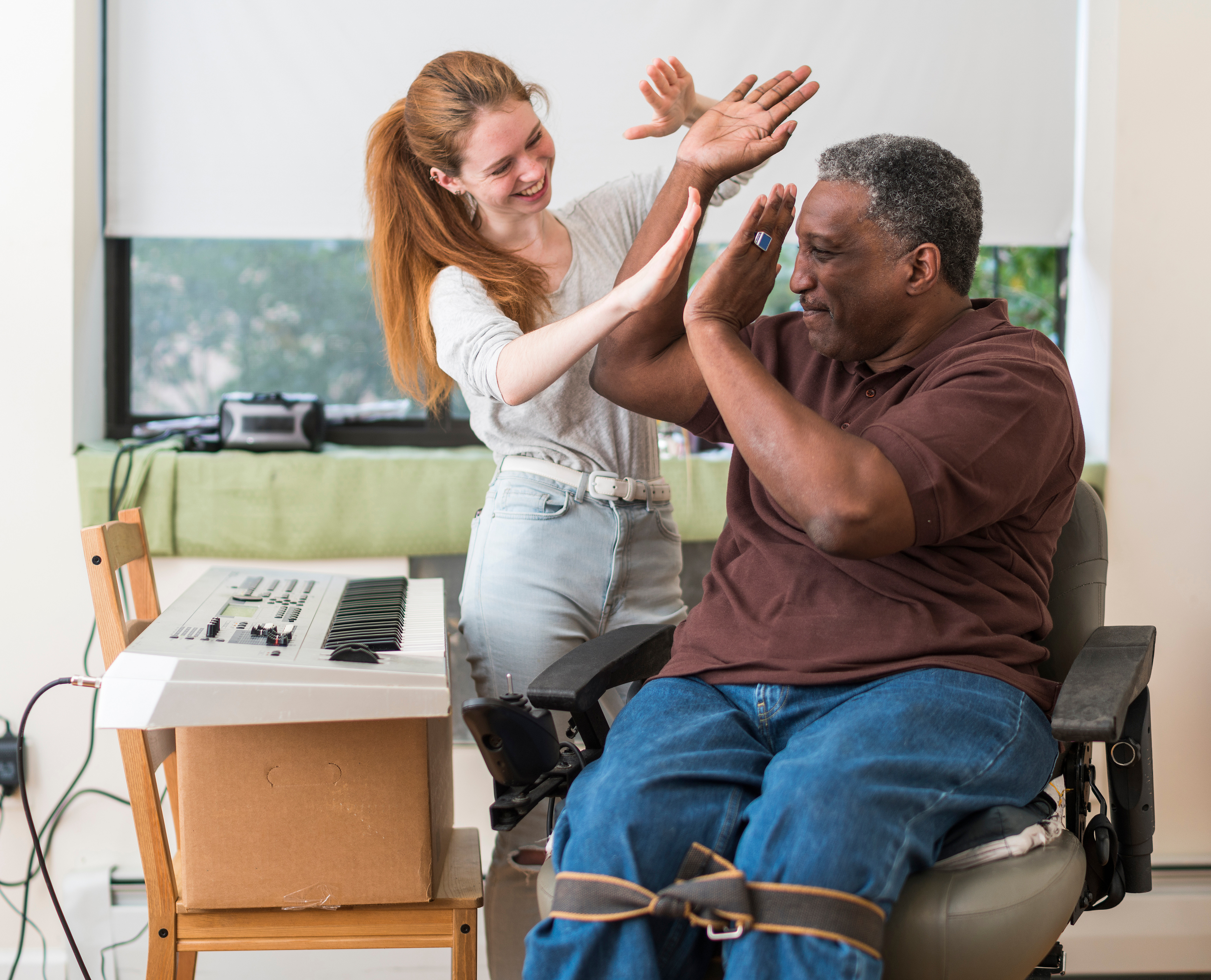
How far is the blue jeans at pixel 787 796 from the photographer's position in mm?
1011

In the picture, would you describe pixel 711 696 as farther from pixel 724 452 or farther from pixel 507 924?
pixel 724 452

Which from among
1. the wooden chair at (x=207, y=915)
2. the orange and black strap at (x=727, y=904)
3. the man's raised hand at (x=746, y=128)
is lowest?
the wooden chair at (x=207, y=915)

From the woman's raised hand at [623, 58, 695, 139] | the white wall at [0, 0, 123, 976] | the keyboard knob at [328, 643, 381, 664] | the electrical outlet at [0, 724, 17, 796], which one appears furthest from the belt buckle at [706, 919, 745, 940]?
the electrical outlet at [0, 724, 17, 796]

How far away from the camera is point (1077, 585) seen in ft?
4.99

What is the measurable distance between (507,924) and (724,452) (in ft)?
3.89

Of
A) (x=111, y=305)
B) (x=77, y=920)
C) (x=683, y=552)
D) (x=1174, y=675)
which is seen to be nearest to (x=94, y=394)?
(x=111, y=305)

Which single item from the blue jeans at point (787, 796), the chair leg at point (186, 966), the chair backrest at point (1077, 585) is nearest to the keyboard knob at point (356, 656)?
the blue jeans at point (787, 796)

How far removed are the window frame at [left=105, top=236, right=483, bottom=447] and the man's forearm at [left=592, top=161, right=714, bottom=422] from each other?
974 mm

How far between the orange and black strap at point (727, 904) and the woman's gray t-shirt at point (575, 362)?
0.76 metres

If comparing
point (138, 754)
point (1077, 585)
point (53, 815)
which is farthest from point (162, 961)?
point (1077, 585)

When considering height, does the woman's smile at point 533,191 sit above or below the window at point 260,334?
above

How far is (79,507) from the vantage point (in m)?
2.25

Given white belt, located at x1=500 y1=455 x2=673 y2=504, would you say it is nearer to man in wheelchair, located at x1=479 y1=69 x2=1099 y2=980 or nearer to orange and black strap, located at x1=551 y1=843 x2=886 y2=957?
man in wheelchair, located at x1=479 y1=69 x2=1099 y2=980

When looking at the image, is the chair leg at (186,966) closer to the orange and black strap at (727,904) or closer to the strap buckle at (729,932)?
the orange and black strap at (727,904)
